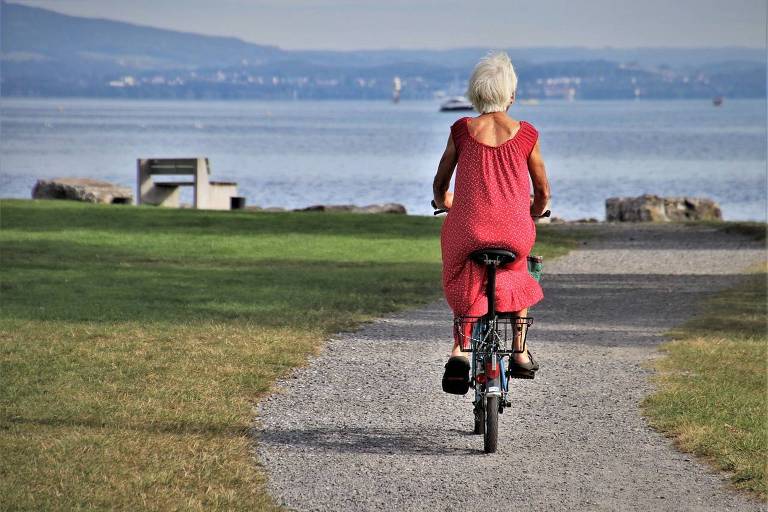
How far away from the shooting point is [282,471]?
6.38 meters

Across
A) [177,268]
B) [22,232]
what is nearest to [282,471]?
[177,268]

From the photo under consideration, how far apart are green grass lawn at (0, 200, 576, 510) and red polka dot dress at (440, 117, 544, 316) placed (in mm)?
1403

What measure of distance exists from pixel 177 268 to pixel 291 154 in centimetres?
7041

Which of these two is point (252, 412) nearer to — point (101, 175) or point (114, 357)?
Answer: point (114, 357)

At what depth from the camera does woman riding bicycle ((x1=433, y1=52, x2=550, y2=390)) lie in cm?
654

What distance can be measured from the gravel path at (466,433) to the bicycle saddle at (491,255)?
3.38 feet

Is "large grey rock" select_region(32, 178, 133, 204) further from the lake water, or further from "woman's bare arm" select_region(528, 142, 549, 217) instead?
"woman's bare arm" select_region(528, 142, 549, 217)

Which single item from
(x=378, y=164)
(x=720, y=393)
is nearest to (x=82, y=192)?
(x=720, y=393)

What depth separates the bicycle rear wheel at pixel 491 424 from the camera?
661 cm

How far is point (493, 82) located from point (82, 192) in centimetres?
2103

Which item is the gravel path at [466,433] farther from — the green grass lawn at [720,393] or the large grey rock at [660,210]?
the large grey rock at [660,210]

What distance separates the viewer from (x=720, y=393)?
27.6 feet

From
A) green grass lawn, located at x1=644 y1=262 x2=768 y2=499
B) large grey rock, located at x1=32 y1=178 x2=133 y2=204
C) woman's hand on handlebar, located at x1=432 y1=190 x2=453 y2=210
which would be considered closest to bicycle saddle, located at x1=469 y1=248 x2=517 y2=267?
woman's hand on handlebar, located at x1=432 y1=190 x2=453 y2=210

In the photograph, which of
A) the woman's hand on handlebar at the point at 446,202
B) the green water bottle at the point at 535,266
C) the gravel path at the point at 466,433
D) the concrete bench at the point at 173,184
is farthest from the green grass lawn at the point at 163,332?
the concrete bench at the point at 173,184
